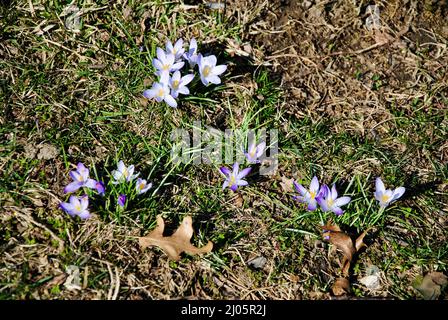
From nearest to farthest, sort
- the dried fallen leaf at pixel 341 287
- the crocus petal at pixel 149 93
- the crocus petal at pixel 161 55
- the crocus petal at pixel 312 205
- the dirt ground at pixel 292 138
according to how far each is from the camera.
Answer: the dirt ground at pixel 292 138
the dried fallen leaf at pixel 341 287
the crocus petal at pixel 312 205
the crocus petal at pixel 149 93
the crocus petal at pixel 161 55

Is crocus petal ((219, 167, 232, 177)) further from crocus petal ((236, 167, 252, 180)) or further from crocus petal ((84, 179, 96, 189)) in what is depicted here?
crocus petal ((84, 179, 96, 189))

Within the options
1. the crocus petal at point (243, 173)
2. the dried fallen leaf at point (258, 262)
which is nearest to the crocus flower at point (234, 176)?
the crocus petal at point (243, 173)

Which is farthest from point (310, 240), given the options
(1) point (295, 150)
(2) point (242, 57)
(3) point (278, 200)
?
(2) point (242, 57)

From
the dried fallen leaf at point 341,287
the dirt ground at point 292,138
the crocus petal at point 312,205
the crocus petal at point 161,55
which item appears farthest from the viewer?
the crocus petal at point 161,55

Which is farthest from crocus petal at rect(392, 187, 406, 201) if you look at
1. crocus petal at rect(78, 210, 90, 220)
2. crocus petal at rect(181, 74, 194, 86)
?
crocus petal at rect(78, 210, 90, 220)

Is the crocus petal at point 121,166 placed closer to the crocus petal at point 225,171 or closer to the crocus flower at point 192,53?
the crocus petal at point 225,171

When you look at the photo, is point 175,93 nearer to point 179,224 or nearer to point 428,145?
point 179,224
